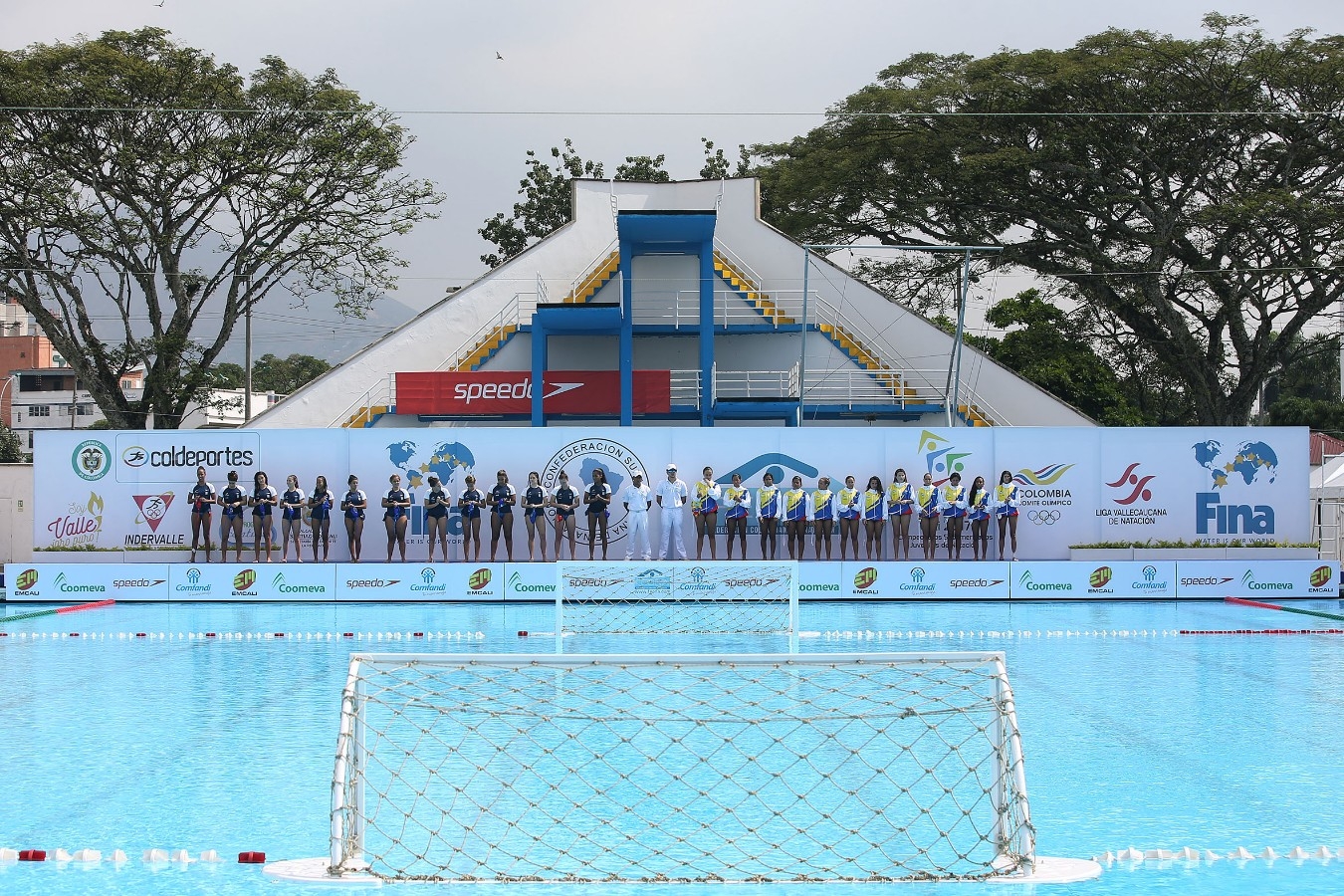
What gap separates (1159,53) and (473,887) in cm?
3352

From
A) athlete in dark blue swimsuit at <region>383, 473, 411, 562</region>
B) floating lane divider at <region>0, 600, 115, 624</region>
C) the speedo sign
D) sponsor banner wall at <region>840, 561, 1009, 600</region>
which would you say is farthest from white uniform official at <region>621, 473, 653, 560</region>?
floating lane divider at <region>0, 600, 115, 624</region>

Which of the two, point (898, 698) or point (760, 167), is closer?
point (898, 698)

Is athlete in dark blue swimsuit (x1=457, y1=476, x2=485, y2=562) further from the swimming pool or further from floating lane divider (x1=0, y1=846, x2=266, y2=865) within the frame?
floating lane divider (x1=0, y1=846, x2=266, y2=865)

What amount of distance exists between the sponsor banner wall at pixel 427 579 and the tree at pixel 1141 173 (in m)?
21.0

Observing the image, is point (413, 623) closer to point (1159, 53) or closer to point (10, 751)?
point (10, 751)

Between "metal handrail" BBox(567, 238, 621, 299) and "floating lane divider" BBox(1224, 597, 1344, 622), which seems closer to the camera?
"floating lane divider" BBox(1224, 597, 1344, 622)

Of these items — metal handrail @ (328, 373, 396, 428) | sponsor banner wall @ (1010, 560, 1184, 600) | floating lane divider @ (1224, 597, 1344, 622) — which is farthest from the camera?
metal handrail @ (328, 373, 396, 428)

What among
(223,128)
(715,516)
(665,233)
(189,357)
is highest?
(223,128)

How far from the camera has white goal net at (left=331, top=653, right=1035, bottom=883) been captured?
21.1 feet

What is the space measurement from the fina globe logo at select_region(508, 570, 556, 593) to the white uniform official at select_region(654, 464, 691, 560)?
267cm

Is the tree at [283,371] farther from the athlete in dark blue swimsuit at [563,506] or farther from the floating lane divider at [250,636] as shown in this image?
the floating lane divider at [250,636]

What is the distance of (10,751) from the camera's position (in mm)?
9586

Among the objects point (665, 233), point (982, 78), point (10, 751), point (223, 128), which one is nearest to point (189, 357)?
point (223, 128)

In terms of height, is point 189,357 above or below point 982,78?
below
